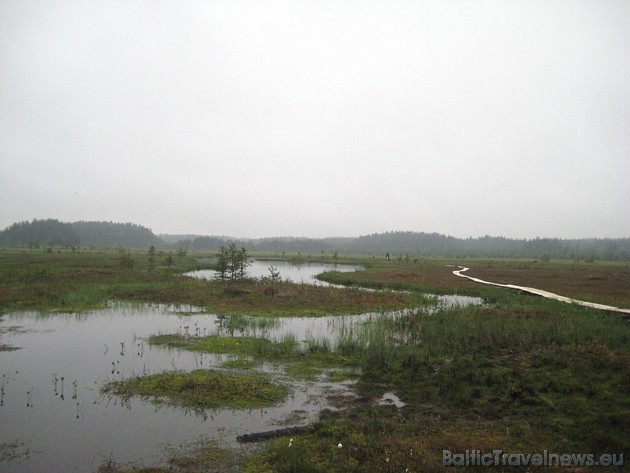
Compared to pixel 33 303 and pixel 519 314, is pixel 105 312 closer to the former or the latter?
pixel 33 303

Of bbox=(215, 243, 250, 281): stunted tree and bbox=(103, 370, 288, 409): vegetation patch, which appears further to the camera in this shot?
bbox=(215, 243, 250, 281): stunted tree

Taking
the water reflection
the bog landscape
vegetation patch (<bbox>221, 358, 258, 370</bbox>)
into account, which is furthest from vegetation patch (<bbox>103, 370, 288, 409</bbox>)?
vegetation patch (<bbox>221, 358, 258, 370</bbox>)

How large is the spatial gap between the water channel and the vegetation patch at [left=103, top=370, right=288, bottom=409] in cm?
41

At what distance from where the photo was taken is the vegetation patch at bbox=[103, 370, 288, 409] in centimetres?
1054

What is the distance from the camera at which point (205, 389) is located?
1124 centimetres

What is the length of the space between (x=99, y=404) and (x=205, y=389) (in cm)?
285

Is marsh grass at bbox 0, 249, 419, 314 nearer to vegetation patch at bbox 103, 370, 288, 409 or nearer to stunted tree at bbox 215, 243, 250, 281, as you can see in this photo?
stunted tree at bbox 215, 243, 250, 281

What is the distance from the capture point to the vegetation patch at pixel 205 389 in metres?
10.5

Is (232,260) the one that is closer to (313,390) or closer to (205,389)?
(205,389)

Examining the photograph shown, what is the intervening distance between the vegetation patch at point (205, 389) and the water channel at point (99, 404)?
41cm

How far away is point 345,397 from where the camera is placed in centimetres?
1103

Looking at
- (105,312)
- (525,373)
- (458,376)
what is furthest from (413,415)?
(105,312)

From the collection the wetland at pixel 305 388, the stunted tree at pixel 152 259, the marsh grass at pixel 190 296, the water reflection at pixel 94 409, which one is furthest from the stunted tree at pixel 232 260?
the water reflection at pixel 94 409

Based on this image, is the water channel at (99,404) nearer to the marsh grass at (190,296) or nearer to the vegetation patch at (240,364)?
the vegetation patch at (240,364)
